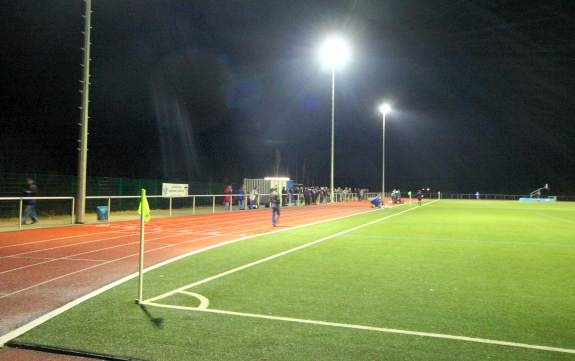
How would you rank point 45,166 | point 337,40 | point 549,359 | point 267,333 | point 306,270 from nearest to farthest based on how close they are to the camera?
point 549,359, point 267,333, point 306,270, point 337,40, point 45,166

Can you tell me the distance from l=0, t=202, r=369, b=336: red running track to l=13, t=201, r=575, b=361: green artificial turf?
634mm

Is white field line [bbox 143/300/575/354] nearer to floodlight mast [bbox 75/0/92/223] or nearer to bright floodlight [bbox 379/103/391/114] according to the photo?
floodlight mast [bbox 75/0/92/223]

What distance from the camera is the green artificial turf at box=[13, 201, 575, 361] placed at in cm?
443

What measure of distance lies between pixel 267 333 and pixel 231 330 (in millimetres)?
396

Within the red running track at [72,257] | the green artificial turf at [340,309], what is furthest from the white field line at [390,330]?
the red running track at [72,257]

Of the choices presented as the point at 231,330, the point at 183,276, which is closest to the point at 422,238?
the point at 183,276

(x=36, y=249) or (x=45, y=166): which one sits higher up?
(x=45, y=166)

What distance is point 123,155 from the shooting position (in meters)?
49.2

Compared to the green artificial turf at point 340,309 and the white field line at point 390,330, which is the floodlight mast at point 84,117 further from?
the white field line at point 390,330

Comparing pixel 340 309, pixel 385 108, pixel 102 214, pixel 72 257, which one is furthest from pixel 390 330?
pixel 385 108

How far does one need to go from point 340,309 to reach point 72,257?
674 centimetres

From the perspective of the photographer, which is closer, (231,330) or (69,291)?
(231,330)

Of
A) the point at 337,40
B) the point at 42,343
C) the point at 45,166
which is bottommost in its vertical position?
the point at 42,343

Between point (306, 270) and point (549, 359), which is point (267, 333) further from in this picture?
point (306, 270)
